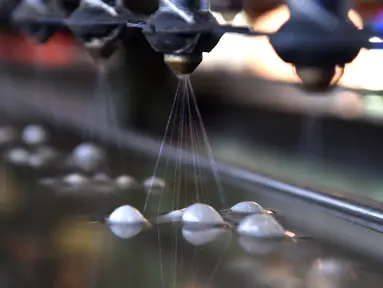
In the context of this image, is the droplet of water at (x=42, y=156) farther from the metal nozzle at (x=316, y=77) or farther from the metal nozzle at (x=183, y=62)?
the metal nozzle at (x=316, y=77)

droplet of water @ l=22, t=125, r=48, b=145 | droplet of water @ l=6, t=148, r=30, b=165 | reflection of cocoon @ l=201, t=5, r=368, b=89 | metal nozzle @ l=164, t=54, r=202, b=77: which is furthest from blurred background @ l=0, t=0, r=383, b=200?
metal nozzle @ l=164, t=54, r=202, b=77

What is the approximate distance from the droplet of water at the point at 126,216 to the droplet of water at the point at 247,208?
0.11 m

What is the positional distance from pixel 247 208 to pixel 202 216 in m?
0.07

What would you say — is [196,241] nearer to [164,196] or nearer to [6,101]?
[164,196]

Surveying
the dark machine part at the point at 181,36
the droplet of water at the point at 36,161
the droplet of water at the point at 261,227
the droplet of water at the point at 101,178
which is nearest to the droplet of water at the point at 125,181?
the droplet of water at the point at 101,178

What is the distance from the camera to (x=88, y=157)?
117 centimetres

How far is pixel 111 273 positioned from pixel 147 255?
0.06m

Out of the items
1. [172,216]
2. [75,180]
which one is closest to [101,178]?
[75,180]

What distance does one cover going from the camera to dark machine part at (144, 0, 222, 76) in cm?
57

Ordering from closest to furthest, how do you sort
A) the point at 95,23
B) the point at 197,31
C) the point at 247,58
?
the point at 197,31 < the point at 95,23 < the point at 247,58

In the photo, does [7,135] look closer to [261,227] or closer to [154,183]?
[154,183]

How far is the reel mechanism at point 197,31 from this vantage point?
46cm

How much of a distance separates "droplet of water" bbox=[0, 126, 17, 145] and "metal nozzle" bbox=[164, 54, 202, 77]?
78 cm

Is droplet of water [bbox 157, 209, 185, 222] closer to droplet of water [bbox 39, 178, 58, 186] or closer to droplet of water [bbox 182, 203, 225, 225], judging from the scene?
droplet of water [bbox 182, 203, 225, 225]
